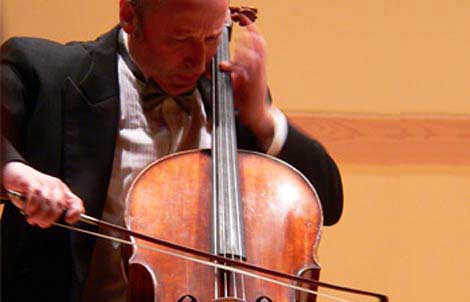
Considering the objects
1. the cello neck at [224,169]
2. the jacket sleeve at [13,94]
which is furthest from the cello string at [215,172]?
the jacket sleeve at [13,94]

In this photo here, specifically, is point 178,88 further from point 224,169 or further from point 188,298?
point 188,298

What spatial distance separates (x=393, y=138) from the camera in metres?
2.31

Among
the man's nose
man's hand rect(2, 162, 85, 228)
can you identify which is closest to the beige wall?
the man's nose

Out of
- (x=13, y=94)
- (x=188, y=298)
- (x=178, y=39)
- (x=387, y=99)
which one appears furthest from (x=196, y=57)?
(x=387, y=99)

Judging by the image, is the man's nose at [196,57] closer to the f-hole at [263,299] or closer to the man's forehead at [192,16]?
the man's forehead at [192,16]

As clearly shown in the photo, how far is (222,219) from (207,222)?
0.07 ft

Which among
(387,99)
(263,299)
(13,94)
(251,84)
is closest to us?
(263,299)

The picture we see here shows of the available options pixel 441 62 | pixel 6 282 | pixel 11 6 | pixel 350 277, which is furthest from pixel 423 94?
pixel 6 282

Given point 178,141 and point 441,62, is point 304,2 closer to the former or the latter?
point 441,62

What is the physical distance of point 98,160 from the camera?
1.36 meters

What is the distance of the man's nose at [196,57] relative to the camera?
4.48 feet

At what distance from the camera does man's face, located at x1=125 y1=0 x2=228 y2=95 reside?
135 centimetres

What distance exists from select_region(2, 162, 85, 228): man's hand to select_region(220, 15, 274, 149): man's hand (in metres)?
0.41

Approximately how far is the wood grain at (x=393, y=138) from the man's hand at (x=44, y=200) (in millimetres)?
1203
